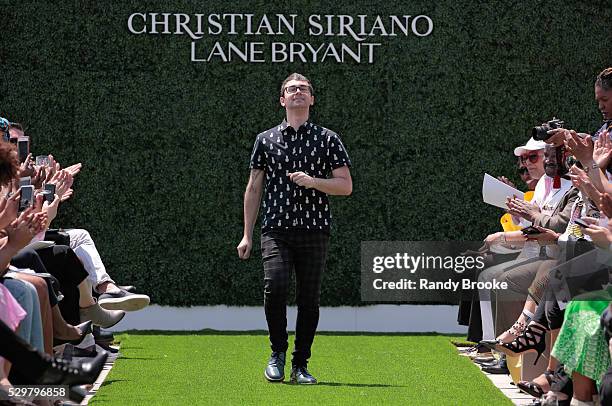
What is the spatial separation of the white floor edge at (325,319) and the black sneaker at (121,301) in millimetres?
2627

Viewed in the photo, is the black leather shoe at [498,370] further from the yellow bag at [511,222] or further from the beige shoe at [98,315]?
the beige shoe at [98,315]

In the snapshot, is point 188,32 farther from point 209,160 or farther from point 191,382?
point 191,382

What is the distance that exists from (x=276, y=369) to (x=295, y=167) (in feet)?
4.11

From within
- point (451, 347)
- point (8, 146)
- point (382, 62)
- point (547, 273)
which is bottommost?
point (451, 347)

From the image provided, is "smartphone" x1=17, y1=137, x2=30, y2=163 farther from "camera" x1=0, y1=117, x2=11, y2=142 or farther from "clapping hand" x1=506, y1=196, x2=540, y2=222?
"clapping hand" x1=506, y1=196, x2=540, y2=222

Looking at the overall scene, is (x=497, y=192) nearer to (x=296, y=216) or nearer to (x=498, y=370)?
(x=498, y=370)

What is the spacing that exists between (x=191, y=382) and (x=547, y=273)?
89.1 inches

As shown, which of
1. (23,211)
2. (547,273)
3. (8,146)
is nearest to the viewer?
(8,146)

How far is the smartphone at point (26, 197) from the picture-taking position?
256 inches

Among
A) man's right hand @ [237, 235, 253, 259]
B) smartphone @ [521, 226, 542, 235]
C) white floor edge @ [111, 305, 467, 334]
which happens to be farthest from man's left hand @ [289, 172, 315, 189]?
white floor edge @ [111, 305, 467, 334]

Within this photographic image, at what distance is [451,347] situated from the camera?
10.0 m

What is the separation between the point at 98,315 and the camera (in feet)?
26.8

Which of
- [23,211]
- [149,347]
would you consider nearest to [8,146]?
[23,211]

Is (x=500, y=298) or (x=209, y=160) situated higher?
(x=209, y=160)
